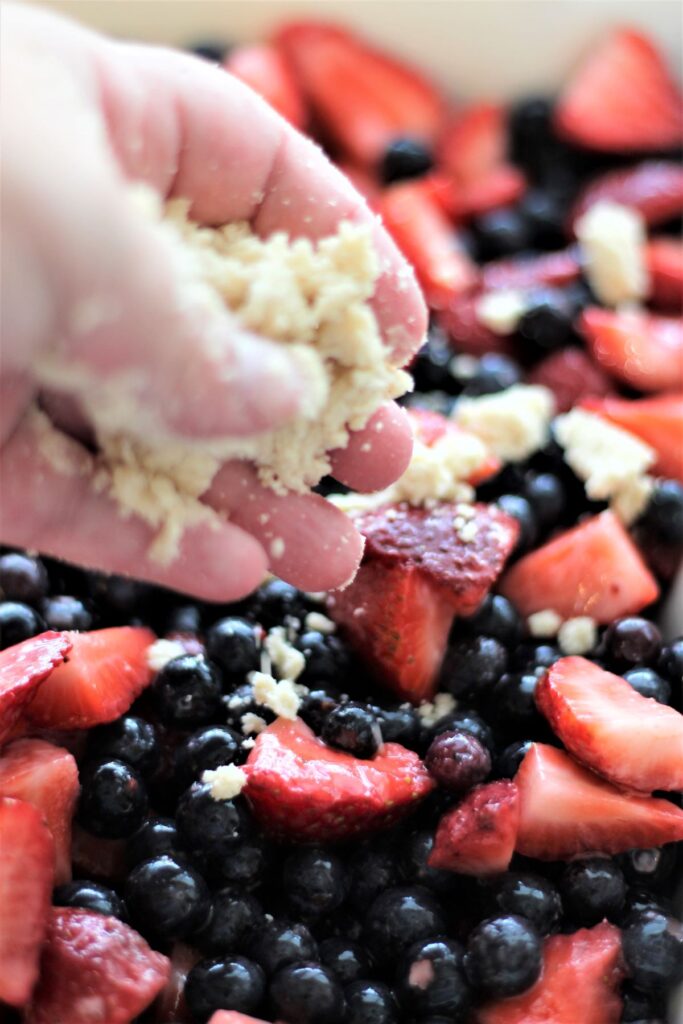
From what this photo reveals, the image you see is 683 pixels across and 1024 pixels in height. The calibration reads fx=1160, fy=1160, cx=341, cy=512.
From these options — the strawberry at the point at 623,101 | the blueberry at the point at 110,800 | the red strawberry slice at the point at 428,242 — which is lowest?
the blueberry at the point at 110,800

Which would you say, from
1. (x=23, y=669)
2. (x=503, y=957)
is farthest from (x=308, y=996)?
(x=23, y=669)

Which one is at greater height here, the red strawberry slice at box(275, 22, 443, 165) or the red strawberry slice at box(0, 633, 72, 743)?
the red strawberry slice at box(275, 22, 443, 165)

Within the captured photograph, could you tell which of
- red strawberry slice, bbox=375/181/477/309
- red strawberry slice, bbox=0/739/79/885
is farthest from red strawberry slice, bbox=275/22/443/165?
red strawberry slice, bbox=0/739/79/885

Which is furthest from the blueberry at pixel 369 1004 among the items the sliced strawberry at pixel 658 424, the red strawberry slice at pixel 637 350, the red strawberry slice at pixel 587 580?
the red strawberry slice at pixel 637 350

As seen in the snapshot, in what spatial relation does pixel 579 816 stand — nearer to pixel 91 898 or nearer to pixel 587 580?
pixel 587 580

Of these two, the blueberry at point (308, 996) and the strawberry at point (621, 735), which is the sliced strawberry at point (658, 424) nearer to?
the strawberry at point (621, 735)

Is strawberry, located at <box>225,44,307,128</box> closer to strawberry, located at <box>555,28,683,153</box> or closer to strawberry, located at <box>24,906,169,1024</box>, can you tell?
strawberry, located at <box>555,28,683,153</box>
